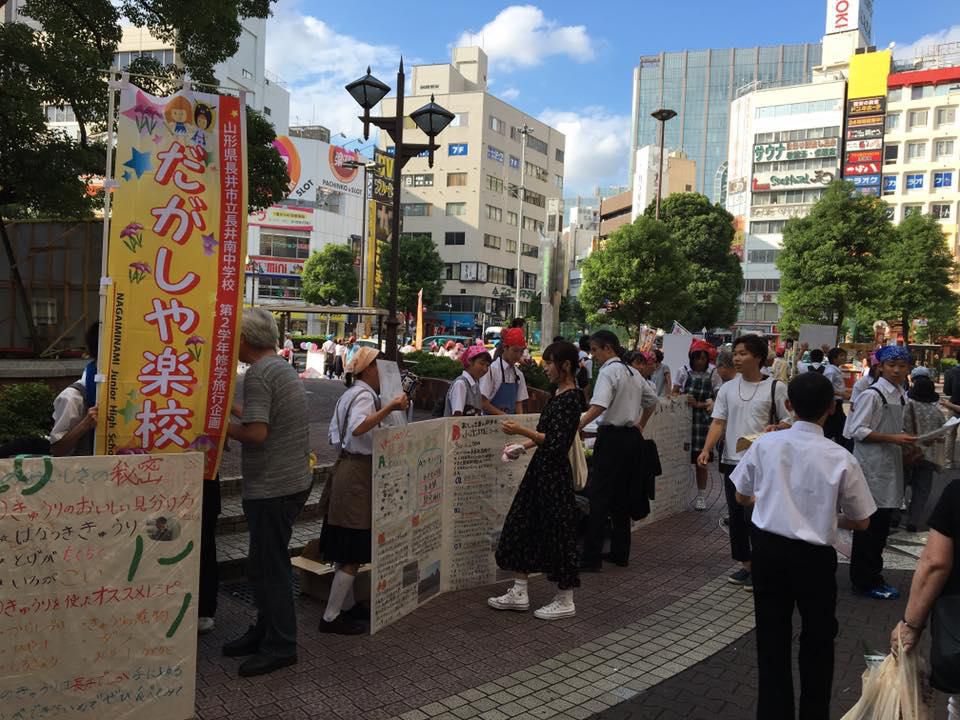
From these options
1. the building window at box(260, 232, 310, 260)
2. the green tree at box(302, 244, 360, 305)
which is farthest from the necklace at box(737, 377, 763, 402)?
the building window at box(260, 232, 310, 260)

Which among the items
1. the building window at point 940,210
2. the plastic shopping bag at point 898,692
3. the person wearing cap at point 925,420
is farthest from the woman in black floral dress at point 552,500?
the building window at point 940,210

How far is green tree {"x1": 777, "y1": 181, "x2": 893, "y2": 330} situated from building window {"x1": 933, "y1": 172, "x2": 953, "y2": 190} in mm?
31896

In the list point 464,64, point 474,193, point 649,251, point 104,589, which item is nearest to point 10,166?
point 104,589

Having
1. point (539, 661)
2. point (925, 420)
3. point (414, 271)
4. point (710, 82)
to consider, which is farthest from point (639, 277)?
point (710, 82)

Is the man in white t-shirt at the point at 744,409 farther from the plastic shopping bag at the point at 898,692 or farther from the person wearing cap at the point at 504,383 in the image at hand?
the plastic shopping bag at the point at 898,692

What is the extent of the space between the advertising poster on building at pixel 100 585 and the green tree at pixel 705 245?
41.7 metres

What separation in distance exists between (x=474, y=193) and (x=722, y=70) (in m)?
95.1

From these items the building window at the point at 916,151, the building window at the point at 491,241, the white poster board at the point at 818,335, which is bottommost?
the white poster board at the point at 818,335

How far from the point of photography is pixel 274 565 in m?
3.89

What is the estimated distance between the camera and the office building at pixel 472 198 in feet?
233

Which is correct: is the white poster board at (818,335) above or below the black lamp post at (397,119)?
below

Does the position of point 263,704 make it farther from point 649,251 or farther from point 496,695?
point 649,251

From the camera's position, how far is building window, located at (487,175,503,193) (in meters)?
72.1

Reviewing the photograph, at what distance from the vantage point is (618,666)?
4266 millimetres
